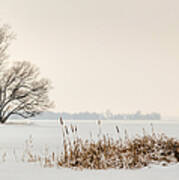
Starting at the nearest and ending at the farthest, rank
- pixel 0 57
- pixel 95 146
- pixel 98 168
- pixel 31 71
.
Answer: pixel 98 168 < pixel 95 146 < pixel 0 57 < pixel 31 71

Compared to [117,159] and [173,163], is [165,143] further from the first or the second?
[117,159]

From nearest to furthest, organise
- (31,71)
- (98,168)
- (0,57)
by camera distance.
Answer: (98,168) → (0,57) → (31,71)

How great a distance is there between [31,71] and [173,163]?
86.4ft

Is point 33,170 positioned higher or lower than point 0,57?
lower

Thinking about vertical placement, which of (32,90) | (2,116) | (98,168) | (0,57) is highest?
(0,57)

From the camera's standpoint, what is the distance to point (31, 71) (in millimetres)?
33656

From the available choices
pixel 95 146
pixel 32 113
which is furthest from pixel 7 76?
pixel 95 146

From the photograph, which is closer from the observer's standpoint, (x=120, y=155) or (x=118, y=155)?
(x=120, y=155)

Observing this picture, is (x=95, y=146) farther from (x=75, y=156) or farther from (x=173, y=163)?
(x=173, y=163)

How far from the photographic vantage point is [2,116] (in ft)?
105

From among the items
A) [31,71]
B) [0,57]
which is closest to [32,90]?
[31,71]

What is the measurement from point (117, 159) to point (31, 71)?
2599 cm

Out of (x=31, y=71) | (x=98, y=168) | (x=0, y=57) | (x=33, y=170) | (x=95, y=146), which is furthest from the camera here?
(x=31, y=71)

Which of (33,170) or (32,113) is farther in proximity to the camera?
(32,113)
